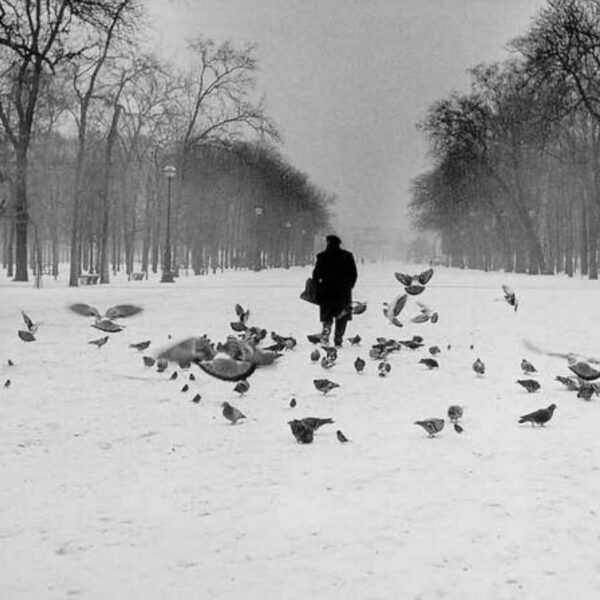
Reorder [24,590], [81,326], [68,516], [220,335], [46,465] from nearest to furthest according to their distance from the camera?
[24,590] < [68,516] < [46,465] < [220,335] < [81,326]

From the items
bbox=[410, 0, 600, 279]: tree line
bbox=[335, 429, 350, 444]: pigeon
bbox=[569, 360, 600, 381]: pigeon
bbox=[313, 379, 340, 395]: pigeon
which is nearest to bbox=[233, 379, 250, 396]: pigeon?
bbox=[313, 379, 340, 395]: pigeon

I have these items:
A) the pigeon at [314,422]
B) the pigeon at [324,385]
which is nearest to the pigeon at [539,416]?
Answer: the pigeon at [314,422]

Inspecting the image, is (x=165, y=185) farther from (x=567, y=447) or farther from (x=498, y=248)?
(x=567, y=447)

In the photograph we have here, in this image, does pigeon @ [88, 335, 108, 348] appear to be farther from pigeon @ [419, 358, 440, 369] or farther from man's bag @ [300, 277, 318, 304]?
pigeon @ [419, 358, 440, 369]

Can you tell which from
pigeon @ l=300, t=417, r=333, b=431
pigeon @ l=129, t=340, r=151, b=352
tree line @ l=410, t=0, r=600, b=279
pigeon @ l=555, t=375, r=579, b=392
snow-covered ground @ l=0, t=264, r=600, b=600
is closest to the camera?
snow-covered ground @ l=0, t=264, r=600, b=600

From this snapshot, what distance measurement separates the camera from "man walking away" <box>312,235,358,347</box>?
13.9 metres

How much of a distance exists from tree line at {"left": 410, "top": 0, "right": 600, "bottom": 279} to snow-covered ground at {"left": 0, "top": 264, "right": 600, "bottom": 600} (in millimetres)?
25116

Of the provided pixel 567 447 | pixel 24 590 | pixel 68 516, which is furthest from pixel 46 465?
pixel 567 447

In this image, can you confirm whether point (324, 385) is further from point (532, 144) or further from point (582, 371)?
point (532, 144)

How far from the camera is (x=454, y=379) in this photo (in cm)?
1049

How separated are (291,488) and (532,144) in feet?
144

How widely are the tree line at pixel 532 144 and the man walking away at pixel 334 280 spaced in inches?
834

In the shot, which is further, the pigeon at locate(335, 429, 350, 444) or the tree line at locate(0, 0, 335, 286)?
the tree line at locate(0, 0, 335, 286)

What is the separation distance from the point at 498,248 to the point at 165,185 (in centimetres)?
3899
